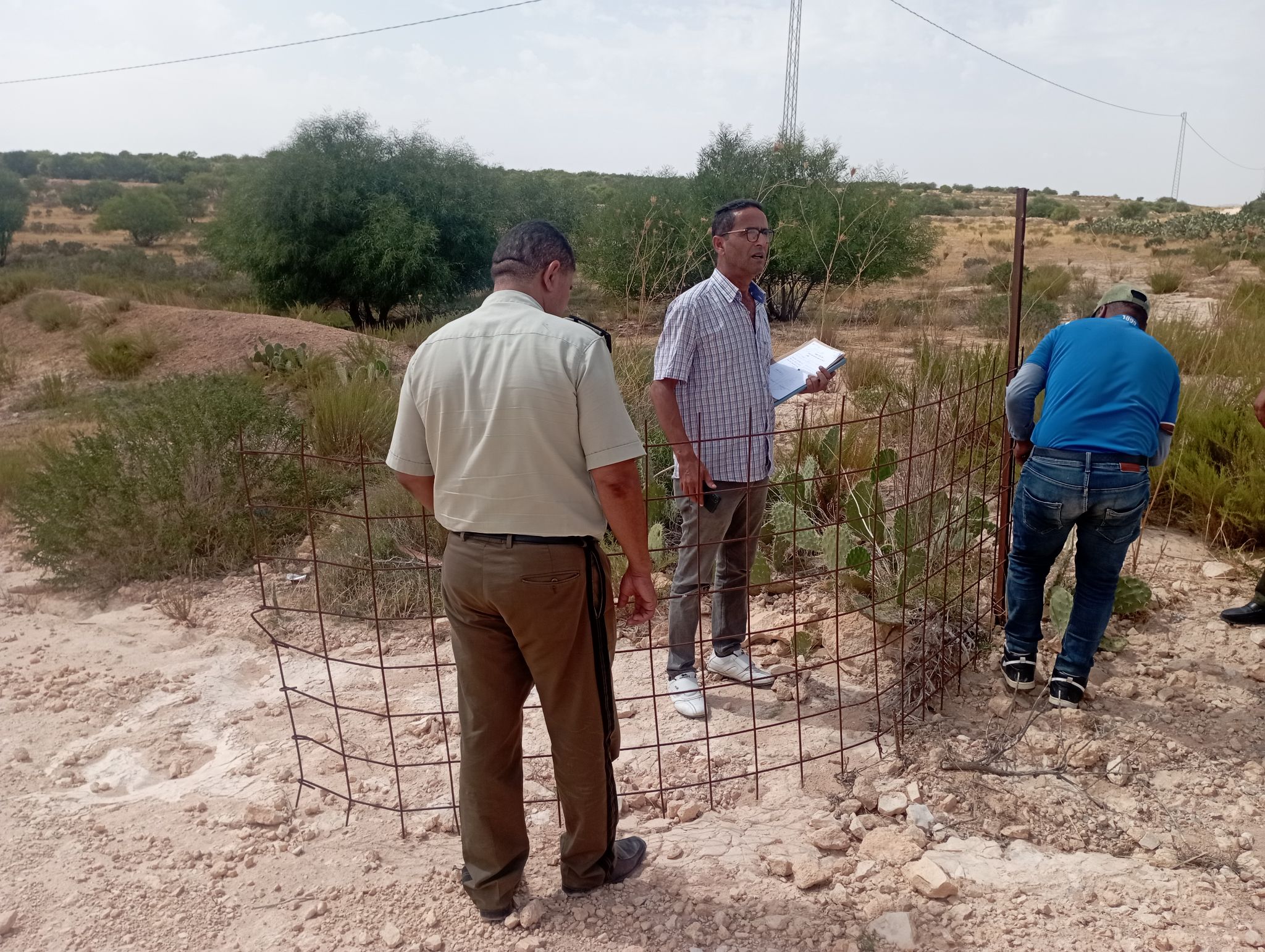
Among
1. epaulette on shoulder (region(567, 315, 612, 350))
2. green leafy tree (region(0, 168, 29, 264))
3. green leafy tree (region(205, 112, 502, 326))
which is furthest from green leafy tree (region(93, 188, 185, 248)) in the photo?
epaulette on shoulder (region(567, 315, 612, 350))

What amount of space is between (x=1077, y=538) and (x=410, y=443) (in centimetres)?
250

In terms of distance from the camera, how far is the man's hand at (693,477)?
3348 mm

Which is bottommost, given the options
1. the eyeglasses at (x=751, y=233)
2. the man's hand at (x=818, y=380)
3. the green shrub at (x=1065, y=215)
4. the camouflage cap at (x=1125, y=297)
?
the man's hand at (x=818, y=380)

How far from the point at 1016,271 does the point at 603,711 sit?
2.50 metres

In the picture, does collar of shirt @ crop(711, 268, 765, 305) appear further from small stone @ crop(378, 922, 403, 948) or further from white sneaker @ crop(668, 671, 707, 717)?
small stone @ crop(378, 922, 403, 948)

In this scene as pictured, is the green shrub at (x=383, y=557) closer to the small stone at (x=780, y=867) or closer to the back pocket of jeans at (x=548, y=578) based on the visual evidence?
the small stone at (x=780, y=867)

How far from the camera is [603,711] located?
241 cm

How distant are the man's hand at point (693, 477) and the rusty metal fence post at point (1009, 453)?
51.1 inches

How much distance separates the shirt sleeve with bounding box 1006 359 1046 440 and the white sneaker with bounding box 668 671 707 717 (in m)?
1.61

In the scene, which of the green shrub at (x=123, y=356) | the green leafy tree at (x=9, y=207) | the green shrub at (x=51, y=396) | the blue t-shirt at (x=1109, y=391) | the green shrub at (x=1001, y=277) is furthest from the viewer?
the green leafy tree at (x=9, y=207)

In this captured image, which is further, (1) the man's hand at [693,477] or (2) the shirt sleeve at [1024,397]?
(2) the shirt sleeve at [1024,397]

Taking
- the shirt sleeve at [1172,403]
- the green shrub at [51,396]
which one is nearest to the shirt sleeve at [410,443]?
the shirt sleeve at [1172,403]

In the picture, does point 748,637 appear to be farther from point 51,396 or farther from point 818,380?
point 51,396

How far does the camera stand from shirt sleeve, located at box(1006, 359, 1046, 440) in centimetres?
350
